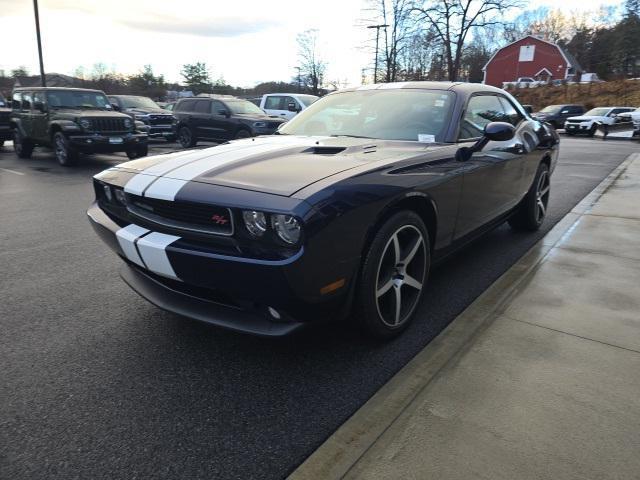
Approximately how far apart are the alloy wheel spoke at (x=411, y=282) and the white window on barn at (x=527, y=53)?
67.0m

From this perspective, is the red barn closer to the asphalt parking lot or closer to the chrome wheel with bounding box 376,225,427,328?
the chrome wheel with bounding box 376,225,427,328

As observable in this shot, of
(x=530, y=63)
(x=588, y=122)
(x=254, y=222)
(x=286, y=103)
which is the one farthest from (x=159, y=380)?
(x=530, y=63)

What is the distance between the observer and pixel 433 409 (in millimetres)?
2119

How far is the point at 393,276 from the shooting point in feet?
8.96

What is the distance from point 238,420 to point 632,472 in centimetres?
156

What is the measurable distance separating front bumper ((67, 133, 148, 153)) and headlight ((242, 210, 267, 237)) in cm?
954

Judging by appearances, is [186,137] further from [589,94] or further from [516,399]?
[589,94]

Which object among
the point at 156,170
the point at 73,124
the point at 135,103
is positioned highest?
the point at 135,103

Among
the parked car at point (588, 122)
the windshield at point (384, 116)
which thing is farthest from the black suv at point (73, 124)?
the parked car at point (588, 122)

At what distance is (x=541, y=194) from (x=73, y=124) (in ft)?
31.1

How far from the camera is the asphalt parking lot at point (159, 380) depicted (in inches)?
74.3

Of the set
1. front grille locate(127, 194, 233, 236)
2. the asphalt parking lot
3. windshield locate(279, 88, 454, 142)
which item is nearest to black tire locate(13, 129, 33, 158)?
the asphalt parking lot

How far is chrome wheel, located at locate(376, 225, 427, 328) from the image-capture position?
8.68ft

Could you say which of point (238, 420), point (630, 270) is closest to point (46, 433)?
point (238, 420)
